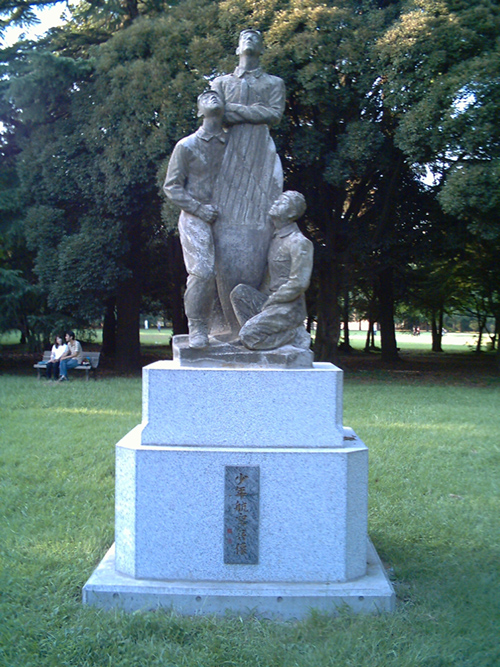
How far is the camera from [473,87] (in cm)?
1066

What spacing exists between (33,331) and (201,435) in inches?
513

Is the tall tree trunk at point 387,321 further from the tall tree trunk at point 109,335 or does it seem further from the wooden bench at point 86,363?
the wooden bench at point 86,363

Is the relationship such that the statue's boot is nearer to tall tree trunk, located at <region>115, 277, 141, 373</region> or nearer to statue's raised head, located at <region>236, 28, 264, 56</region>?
statue's raised head, located at <region>236, 28, 264, 56</region>

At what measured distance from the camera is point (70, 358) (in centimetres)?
1345

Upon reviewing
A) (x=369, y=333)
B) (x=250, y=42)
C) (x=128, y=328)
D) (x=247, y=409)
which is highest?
(x=250, y=42)

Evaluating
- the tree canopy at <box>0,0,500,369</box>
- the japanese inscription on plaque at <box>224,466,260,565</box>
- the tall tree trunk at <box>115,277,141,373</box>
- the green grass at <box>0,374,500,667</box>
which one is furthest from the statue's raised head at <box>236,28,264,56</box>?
the tall tree trunk at <box>115,277,141,373</box>

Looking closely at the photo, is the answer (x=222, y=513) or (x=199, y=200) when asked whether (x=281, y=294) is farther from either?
(x=222, y=513)

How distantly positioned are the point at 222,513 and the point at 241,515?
4.3 inches

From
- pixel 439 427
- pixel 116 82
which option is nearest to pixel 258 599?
pixel 439 427

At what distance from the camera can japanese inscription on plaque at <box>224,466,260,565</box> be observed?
351 cm

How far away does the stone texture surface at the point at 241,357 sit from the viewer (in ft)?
12.4

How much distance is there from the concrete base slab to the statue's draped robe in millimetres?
1587

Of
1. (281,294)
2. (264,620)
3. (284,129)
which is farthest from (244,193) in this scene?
(284,129)

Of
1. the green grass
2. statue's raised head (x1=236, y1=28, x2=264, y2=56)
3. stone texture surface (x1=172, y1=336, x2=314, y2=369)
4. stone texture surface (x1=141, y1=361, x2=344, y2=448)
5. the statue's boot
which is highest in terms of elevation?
statue's raised head (x1=236, y1=28, x2=264, y2=56)
